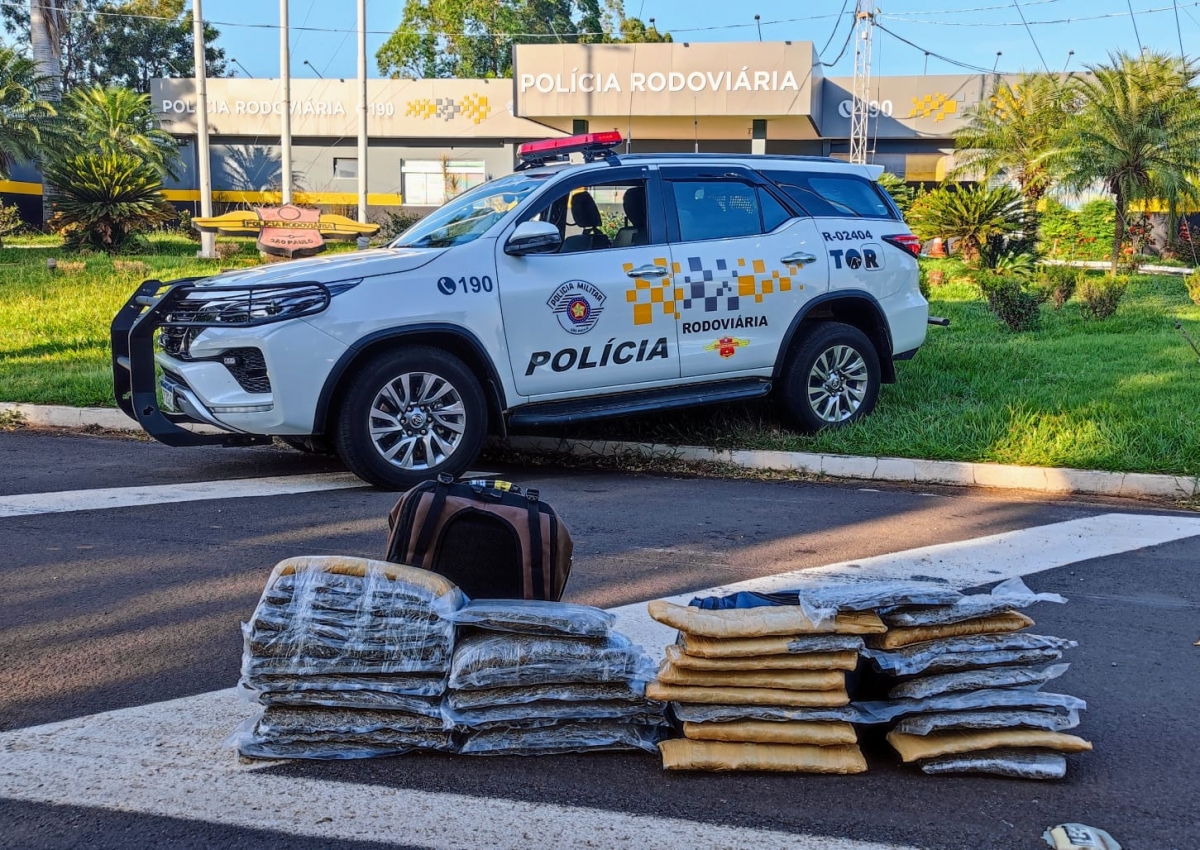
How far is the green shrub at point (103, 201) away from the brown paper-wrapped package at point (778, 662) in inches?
884

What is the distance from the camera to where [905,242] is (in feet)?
28.1

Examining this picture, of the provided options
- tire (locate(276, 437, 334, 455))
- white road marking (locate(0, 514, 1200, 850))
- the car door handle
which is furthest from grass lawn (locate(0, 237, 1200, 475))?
white road marking (locate(0, 514, 1200, 850))

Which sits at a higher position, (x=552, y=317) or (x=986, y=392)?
(x=552, y=317)

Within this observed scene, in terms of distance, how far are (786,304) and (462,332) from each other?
2.40m

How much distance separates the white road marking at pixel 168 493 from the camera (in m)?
6.16

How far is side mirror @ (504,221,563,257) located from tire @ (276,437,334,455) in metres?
1.68

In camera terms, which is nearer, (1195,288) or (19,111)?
(1195,288)

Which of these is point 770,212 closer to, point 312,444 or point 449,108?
point 312,444

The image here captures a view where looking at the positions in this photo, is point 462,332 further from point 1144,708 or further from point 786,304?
point 1144,708

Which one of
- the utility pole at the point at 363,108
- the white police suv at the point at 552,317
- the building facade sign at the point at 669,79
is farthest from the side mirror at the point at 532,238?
the building facade sign at the point at 669,79

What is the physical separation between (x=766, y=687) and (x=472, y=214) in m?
5.02

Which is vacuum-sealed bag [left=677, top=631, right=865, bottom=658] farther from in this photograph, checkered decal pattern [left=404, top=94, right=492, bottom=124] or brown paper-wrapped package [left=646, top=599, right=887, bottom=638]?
checkered decal pattern [left=404, top=94, right=492, bottom=124]

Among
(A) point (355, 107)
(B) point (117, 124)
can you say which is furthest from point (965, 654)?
(B) point (117, 124)

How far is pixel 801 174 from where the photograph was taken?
8.33 meters
